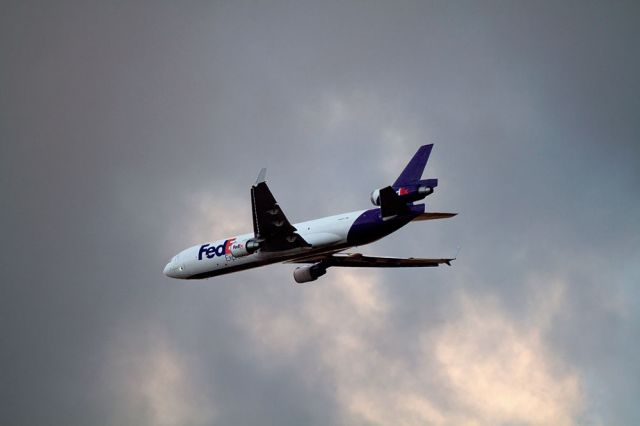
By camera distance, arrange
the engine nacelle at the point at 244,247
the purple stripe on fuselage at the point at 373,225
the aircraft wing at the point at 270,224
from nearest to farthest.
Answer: the aircraft wing at the point at 270,224 → the purple stripe on fuselage at the point at 373,225 → the engine nacelle at the point at 244,247

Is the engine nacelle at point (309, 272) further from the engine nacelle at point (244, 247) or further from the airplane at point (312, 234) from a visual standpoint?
the engine nacelle at point (244, 247)

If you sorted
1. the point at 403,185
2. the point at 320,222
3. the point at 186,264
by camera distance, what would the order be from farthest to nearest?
the point at 186,264 < the point at 320,222 < the point at 403,185

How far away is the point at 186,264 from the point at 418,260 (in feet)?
59.7

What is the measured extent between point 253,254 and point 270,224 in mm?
5119

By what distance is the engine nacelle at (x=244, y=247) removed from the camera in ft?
232

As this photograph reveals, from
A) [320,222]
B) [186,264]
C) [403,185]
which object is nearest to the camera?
[403,185]

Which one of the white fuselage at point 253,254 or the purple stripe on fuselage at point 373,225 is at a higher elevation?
the white fuselage at point 253,254

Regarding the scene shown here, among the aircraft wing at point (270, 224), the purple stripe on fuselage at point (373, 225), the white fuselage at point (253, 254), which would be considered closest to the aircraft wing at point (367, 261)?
the white fuselage at point (253, 254)

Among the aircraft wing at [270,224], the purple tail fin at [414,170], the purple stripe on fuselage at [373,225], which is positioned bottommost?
the purple stripe on fuselage at [373,225]

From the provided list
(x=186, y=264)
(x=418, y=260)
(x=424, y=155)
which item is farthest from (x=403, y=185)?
(x=186, y=264)

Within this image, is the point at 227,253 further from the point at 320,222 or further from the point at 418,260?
the point at 418,260

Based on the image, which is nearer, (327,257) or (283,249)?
(283,249)

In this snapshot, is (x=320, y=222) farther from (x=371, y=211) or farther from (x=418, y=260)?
(x=418, y=260)

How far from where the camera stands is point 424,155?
223ft
